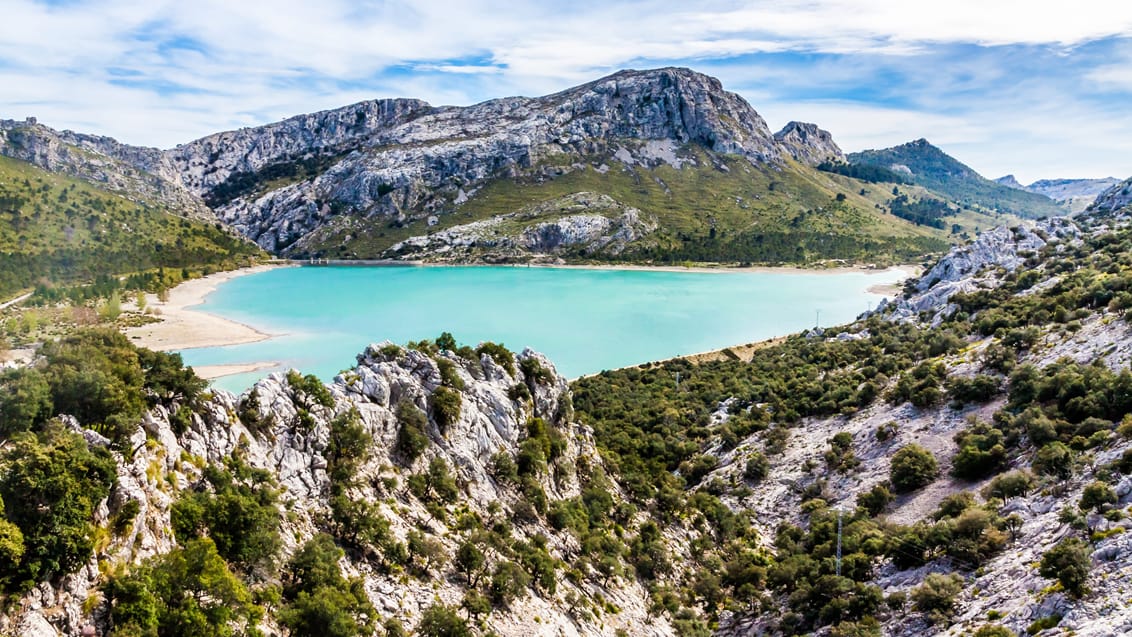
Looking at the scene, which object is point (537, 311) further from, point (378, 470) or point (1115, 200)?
point (1115, 200)

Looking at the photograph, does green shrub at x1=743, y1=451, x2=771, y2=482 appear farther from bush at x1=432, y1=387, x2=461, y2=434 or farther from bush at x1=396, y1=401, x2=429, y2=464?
bush at x1=396, y1=401, x2=429, y2=464

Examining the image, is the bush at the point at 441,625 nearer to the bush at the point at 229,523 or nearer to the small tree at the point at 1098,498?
the bush at the point at 229,523

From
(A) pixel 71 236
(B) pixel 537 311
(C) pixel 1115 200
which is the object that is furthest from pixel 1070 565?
(A) pixel 71 236

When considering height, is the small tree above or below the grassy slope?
below

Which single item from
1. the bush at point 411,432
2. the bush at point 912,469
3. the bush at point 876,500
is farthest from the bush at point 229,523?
the bush at point 912,469

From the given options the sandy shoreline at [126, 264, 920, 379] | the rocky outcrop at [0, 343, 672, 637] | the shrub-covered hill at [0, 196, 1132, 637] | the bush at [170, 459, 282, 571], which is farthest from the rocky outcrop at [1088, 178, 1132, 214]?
the bush at [170, 459, 282, 571]

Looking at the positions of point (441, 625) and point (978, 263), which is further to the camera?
point (978, 263)
